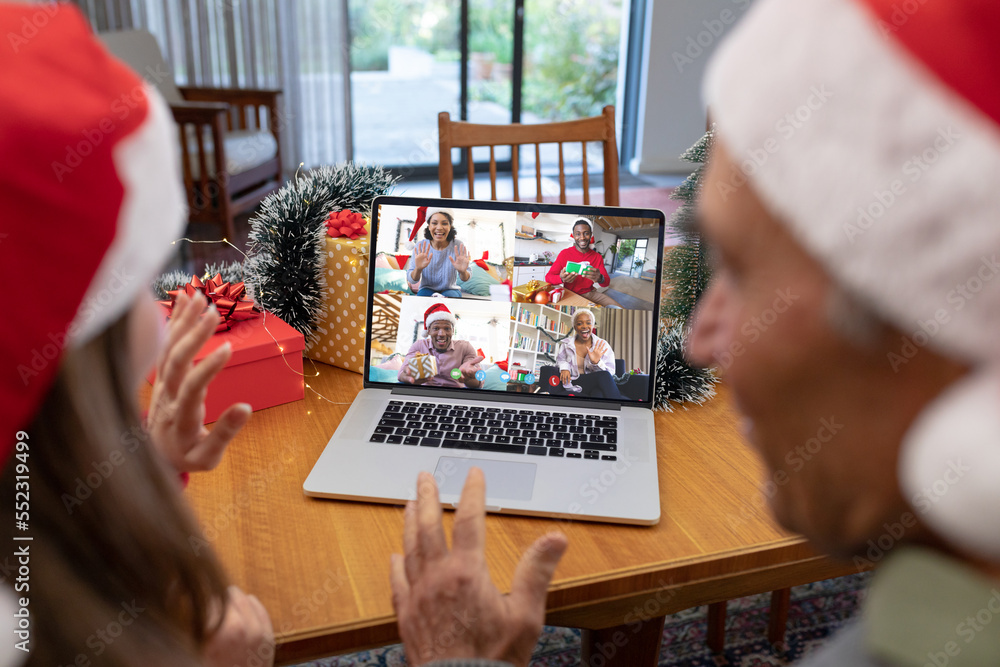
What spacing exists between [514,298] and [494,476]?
0.27m

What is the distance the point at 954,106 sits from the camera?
0.36 meters

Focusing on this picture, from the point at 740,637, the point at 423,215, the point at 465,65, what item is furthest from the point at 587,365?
the point at 465,65

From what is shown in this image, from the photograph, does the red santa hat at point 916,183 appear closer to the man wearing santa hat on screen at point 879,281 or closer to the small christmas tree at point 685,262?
the man wearing santa hat on screen at point 879,281

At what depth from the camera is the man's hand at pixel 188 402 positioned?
0.69 meters

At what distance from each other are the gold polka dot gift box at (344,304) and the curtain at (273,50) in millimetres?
3425

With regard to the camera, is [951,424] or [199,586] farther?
[199,586]

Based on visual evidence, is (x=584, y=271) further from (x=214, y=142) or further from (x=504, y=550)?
(x=214, y=142)

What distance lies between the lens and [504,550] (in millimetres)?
753

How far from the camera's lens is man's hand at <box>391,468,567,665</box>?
0.65 metres

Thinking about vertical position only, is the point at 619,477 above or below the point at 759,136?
below

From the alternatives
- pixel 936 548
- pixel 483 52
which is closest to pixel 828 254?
pixel 936 548

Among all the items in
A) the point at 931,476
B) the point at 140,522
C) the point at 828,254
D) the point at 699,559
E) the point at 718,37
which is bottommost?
the point at 699,559

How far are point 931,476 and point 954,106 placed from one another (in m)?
0.18

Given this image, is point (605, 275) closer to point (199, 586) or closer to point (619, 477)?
point (619, 477)
